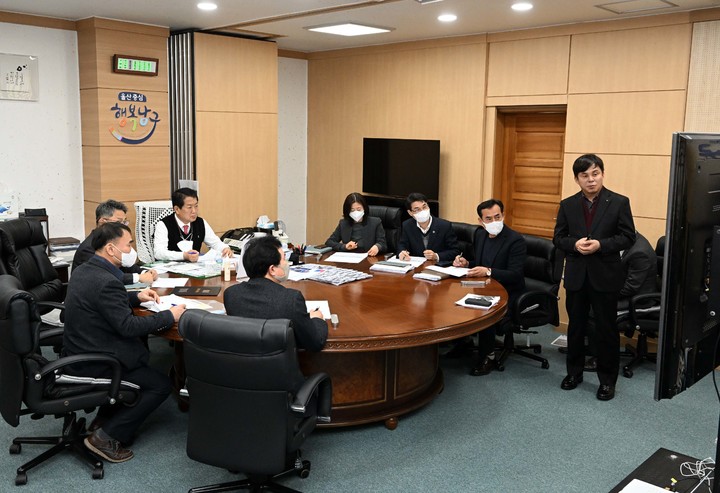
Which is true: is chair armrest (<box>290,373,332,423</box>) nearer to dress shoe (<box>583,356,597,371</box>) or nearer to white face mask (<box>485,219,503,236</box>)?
white face mask (<box>485,219,503,236</box>)

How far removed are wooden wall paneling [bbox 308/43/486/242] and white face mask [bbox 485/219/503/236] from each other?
1.96 meters

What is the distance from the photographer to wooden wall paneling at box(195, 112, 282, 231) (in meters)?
7.18

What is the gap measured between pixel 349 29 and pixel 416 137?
1.51m

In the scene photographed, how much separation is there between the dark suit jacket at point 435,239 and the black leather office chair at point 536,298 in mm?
622

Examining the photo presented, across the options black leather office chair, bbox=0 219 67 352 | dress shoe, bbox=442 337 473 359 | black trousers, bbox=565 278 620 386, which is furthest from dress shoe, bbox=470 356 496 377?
black leather office chair, bbox=0 219 67 352

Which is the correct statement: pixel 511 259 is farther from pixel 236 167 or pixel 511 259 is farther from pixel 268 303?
pixel 236 167

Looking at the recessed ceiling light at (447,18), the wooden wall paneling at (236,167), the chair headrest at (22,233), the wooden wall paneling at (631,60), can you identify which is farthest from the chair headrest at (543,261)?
the chair headrest at (22,233)

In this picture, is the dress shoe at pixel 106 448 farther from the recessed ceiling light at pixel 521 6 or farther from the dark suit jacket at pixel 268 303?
the recessed ceiling light at pixel 521 6

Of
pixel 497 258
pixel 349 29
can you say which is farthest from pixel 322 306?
pixel 349 29

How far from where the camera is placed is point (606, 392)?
4812 millimetres

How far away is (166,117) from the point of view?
700 cm

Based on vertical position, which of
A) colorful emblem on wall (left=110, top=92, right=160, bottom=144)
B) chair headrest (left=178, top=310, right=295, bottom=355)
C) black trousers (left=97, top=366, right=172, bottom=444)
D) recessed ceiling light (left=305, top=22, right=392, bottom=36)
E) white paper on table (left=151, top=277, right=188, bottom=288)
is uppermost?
recessed ceiling light (left=305, top=22, right=392, bottom=36)

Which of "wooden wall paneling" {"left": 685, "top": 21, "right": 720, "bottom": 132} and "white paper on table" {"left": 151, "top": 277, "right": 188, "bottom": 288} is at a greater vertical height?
"wooden wall paneling" {"left": 685, "top": 21, "right": 720, "bottom": 132}

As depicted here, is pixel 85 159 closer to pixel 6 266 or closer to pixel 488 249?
pixel 6 266
